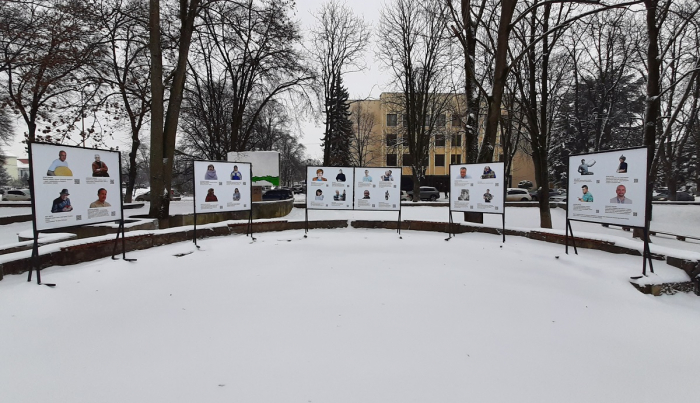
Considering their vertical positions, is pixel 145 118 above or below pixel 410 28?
below

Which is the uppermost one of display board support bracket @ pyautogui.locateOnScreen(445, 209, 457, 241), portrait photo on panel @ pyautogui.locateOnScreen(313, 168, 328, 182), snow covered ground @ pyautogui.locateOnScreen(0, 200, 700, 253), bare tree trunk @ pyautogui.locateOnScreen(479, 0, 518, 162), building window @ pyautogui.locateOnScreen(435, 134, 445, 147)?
building window @ pyautogui.locateOnScreen(435, 134, 445, 147)

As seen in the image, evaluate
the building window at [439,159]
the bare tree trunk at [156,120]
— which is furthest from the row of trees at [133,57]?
the building window at [439,159]

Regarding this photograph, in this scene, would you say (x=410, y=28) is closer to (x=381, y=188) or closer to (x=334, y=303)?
(x=381, y=188)

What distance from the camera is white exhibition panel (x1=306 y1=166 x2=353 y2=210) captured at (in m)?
9.09

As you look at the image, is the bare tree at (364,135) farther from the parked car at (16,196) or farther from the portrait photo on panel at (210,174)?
the portrait photo on panel at (210,174)

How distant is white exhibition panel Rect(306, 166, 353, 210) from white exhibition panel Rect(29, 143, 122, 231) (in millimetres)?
4388

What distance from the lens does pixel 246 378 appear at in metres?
2.61

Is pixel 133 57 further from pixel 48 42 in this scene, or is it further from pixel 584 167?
pixel 584 167

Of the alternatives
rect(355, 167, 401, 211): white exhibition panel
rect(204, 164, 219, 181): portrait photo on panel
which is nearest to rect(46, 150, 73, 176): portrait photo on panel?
rect(204, 164, 219, 181): portrait photo on panel

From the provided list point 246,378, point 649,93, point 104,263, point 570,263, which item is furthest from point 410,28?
point 246,378

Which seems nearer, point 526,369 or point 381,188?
point 526,369

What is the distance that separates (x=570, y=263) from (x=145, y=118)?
86.0ft

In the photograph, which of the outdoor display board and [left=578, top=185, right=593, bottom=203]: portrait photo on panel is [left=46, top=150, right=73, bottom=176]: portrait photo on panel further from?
the outdoor display board

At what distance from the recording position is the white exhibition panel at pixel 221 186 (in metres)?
7.63
